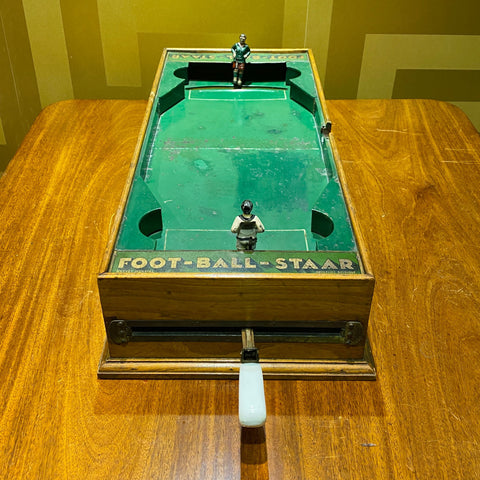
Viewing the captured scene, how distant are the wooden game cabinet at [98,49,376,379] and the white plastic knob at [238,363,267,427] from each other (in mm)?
132

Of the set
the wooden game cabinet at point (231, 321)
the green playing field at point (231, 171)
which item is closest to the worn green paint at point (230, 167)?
the green playing field at point (231, 171)

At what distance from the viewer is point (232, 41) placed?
261 cm

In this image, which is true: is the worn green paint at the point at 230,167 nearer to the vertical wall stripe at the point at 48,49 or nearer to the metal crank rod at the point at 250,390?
the metal crank rod at the point at 250,390

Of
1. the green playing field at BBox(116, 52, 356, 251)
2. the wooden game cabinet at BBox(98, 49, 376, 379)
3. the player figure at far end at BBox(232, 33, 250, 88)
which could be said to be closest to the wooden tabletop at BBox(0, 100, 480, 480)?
the wooden game cabinet at BBox(98, 49, 376, 379)

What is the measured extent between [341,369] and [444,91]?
1.93 metres

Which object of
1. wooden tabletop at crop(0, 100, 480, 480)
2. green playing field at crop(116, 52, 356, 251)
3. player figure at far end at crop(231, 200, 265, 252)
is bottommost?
wooden tabletop at crop(0, 100, 480, 480)

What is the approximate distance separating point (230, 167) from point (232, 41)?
3.48 feet

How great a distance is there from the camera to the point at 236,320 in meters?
1.25

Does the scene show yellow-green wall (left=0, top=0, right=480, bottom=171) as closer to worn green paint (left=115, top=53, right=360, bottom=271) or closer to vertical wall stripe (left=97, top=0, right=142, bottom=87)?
vertical wall stripe (left=97, top=0, right=142, bottom=87)

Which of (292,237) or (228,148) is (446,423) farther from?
(228,148)

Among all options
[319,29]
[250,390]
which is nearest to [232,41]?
[319,29]

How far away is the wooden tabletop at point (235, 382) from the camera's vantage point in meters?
1.13

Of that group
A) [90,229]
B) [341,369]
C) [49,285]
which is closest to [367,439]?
[341,369]

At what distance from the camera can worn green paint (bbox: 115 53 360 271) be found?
1.44 m
